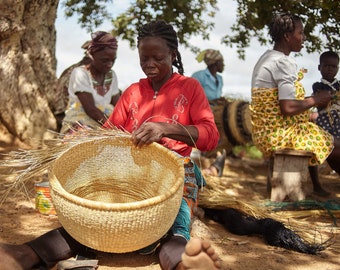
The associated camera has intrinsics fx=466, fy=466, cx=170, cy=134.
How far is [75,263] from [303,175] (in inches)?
98.3

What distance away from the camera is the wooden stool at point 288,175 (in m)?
4.11

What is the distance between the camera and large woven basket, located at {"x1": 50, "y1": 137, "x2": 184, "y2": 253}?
80.2 inches

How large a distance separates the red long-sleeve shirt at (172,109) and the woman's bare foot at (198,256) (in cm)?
82

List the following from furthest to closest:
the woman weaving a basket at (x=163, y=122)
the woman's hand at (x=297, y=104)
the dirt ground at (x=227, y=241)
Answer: the woman's hand at (x=297, y=104) → the dirt ground at (x=227, y=241) → the woman weaving a basket at (x=163, y=122)

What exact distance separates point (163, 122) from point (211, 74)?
5.40 metres

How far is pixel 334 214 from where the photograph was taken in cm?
388

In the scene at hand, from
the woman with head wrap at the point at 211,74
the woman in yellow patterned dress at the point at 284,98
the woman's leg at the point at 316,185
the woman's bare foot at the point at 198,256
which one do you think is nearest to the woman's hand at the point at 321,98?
the woman in yellow patterned dress at the point at 284,98

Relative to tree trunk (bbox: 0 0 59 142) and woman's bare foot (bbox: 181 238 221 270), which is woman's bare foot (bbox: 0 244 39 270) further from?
tree trunk (bbox: 0 0 59 142)

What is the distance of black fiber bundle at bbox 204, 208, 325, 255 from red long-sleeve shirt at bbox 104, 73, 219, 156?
0.77m

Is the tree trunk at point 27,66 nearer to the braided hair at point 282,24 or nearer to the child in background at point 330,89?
the braided hair at point 282,24

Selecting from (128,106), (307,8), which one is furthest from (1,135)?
(307,8)

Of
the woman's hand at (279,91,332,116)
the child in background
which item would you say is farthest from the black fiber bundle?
the child in background

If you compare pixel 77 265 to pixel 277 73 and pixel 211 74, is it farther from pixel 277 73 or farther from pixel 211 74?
pixel 211 74

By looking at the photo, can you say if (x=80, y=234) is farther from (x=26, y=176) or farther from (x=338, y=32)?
(x=338, y=32)
